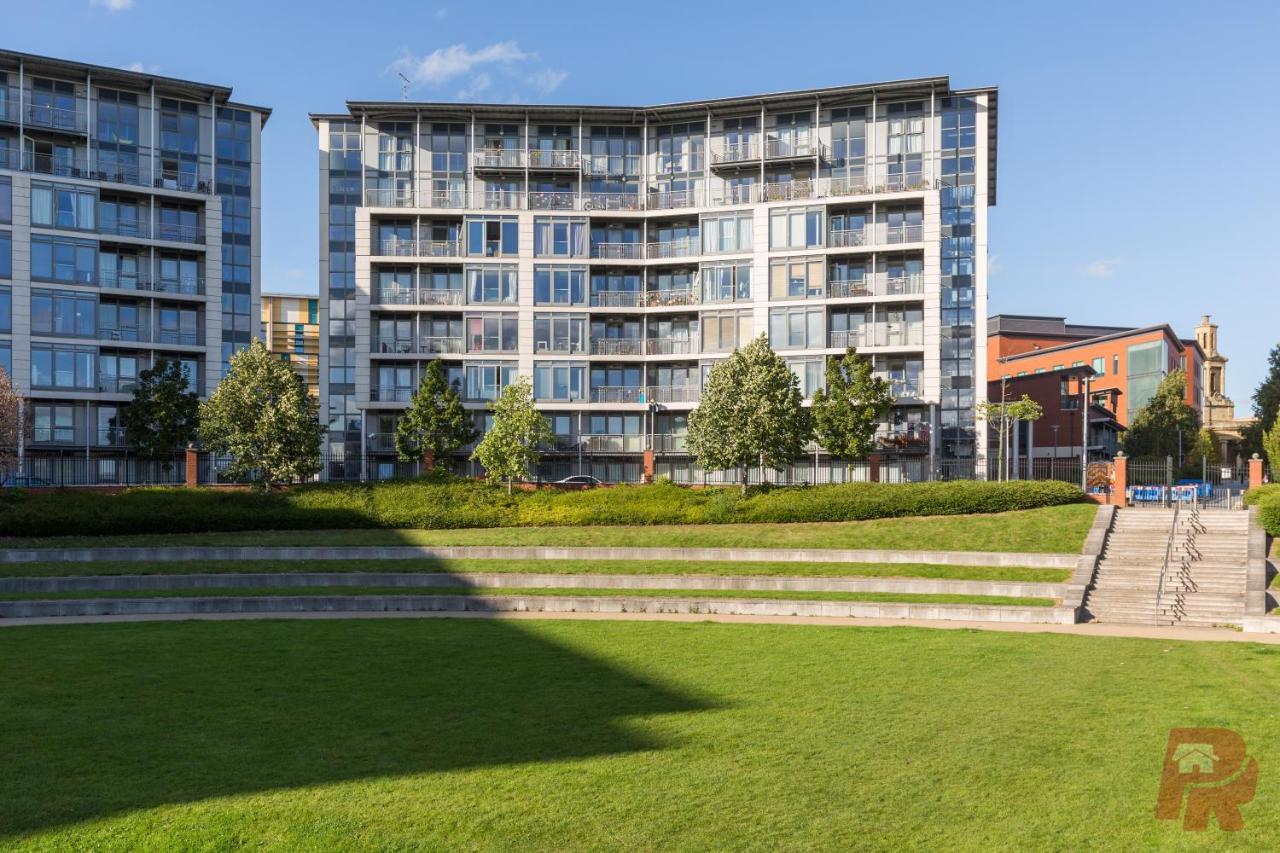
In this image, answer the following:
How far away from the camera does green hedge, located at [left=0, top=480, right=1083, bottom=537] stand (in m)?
36.7

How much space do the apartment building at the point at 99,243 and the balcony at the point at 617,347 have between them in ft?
78.3

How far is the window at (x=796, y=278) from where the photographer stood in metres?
57.8

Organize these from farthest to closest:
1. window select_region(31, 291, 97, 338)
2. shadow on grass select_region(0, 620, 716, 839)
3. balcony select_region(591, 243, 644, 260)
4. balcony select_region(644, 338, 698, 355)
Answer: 1. balcony select_region(591, 243, 644, 260)
2. balcony select_region(644, 338, 698, 355)
3. window select_region(31, 291, 97, 338)
4. shadow on grass select_region(0, 620, 716, 839)

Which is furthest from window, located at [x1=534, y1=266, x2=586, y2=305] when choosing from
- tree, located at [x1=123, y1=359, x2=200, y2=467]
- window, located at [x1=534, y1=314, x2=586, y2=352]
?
tree, located at [x1=123, y1=359, x2=200, y2=467]

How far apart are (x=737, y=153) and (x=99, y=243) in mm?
38791

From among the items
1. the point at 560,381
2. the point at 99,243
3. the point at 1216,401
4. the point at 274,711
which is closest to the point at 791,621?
the point at 274,711

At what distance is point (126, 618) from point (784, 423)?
1067 inches

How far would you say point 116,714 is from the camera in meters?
14.0

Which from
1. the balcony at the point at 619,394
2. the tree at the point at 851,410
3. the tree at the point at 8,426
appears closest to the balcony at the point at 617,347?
the balcony at the point at 619,394

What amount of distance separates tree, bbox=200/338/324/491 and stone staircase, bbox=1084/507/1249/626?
31.7 meters

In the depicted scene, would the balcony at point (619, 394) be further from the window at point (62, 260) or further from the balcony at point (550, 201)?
the window at point (62, 260)

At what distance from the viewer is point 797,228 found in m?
58.2

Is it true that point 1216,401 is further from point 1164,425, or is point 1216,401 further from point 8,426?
point 8,426

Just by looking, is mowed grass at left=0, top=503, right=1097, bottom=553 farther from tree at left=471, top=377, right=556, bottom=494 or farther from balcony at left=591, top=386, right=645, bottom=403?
balcony at left=591, top=386, right=645, bottom=403
